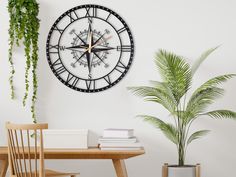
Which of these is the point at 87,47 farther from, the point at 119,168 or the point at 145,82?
the point at 119,168

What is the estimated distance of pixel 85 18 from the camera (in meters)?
4.97

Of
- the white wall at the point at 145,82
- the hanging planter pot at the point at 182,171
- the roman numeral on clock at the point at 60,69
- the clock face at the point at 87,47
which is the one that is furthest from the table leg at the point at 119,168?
the roman numeral on clock at the point at 60,69

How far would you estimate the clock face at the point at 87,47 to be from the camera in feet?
16.3

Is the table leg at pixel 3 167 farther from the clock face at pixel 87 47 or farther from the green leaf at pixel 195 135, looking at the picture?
the green leaf at pixel 195 135

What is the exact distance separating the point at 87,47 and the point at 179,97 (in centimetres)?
103

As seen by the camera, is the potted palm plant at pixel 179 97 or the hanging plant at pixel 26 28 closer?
the potted palm plant at pixel 179 97

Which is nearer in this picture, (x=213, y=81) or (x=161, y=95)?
(x=213, y=81)

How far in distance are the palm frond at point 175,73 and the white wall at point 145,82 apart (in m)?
0.37

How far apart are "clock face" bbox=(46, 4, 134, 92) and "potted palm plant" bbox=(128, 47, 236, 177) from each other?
18.4 inches

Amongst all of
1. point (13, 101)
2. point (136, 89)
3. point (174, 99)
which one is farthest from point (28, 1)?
point (174, 99)

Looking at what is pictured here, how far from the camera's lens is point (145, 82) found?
492cm

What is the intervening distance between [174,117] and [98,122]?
30.6 inches

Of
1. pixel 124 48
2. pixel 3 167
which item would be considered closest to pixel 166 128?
pixel 124 48

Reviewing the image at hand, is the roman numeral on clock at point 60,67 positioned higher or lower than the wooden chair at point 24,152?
higher
